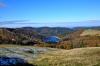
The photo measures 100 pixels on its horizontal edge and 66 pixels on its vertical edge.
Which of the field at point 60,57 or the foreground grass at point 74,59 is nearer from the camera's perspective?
the foreground grass at point 74,59

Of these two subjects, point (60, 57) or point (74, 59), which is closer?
point (74, 59)

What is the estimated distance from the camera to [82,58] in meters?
44.1

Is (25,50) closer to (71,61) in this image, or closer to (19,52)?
(19,52)

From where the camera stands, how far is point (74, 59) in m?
43.8

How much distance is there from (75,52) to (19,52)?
34.6 ft

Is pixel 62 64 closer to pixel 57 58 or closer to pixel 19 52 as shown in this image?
pixel 57 58

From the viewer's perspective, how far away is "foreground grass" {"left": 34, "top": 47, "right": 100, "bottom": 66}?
1635 inches

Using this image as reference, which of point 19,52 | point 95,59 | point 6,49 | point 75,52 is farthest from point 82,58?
point 6,49

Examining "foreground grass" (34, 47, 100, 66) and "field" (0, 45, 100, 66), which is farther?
"field" (0, 45, 100, 66)

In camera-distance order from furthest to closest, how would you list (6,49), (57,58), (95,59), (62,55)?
(6,49)
(62,55)
(57,58)
(95,59)

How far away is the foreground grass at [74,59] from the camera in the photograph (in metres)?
41.5

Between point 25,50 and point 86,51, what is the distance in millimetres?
12277

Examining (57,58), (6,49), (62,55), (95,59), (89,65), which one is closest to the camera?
(89,65)

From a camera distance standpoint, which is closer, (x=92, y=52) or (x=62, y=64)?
(x=62, y=64)
